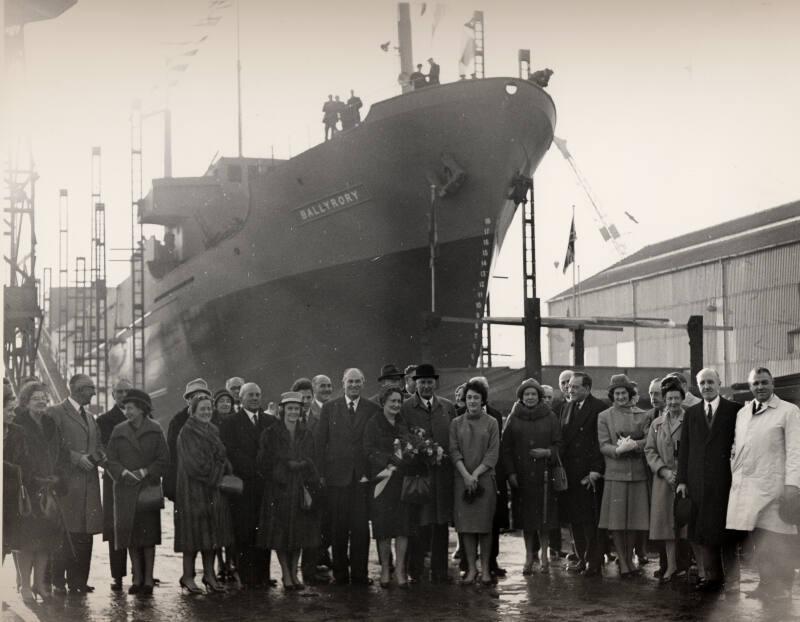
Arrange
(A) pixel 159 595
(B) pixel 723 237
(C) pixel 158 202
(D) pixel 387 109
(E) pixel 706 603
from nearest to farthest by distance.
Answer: (E) pixel 706 603
(A) pixel 159 595
(D) pixel 387 109
(C) pixel 158 202
(B) pixel 723 237

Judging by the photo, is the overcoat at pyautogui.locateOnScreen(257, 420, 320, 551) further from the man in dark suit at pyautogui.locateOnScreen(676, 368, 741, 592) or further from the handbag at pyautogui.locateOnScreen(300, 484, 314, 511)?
the man in dark suit at pyautogui.locateOnScreen(676, 368, 741, 592)

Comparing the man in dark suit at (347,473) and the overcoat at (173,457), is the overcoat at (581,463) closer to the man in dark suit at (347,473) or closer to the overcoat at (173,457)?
the man in dark suit at (347,473)

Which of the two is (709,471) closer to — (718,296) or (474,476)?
(474,476)

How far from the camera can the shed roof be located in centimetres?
2422

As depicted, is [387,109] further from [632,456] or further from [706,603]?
[706,603]

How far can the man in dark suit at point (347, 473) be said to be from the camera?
24.8 feet

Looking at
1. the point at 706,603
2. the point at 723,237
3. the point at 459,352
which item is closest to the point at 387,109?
the point at 459,352

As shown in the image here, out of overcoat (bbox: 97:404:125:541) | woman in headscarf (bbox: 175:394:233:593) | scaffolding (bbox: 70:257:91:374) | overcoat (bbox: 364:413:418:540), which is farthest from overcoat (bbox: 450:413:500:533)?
scaffolding (bbox: 70:257:91:374)

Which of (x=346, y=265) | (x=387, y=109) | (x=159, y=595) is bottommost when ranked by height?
(x=159, y=595)

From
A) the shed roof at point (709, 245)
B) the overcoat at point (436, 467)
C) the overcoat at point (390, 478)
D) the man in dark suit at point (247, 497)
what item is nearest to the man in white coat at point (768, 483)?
the overcoat at point (436, 467)

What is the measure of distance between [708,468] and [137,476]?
3728 mm

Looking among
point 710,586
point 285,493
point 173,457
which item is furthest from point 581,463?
point 173,457

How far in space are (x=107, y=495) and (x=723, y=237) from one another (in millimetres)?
21650

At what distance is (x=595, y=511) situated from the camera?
795 centimetres
